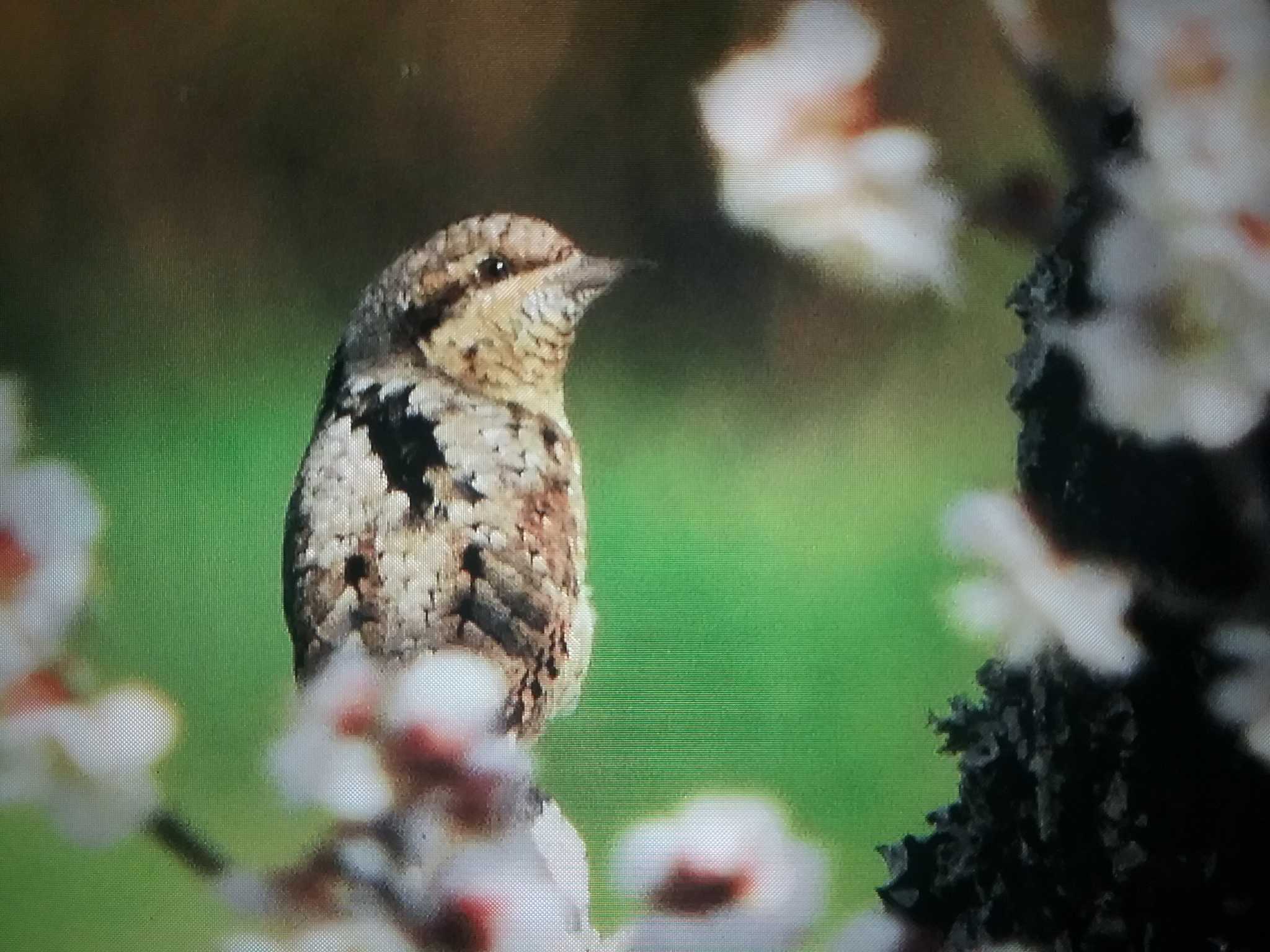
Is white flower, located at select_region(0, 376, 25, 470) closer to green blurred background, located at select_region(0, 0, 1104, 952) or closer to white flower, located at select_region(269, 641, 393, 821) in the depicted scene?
green blurred background, located at select_region(0, 0, 1104, 952)

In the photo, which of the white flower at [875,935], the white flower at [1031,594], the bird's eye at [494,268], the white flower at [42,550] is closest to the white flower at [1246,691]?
the white flower at [1031,594]

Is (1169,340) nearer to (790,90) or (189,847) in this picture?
(790,90)

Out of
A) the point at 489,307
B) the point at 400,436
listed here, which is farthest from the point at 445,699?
the point at 489,307

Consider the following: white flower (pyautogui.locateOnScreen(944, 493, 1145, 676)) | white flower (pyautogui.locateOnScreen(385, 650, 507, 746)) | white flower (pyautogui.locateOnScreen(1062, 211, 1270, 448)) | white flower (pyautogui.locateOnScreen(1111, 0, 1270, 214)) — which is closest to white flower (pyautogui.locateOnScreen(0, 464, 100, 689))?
white flower (pyautogui.locateOnScreen(385, 650, 507, 746))

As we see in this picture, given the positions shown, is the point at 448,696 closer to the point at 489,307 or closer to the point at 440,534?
the point at 440,534

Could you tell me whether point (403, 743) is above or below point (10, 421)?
below

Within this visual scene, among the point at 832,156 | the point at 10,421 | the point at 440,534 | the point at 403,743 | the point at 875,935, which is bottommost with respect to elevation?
the point at 875,935
